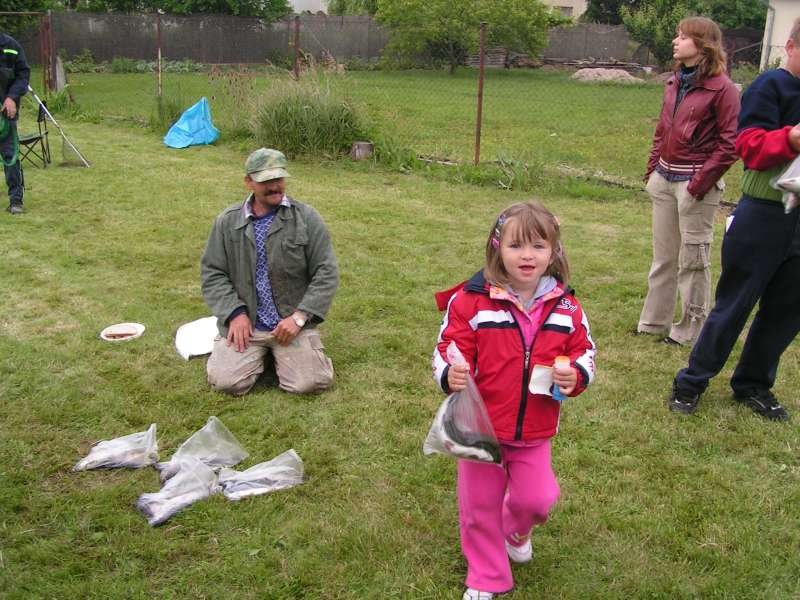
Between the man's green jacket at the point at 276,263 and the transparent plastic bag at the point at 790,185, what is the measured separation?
2.19 metres

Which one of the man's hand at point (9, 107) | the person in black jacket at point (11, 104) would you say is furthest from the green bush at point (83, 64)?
the man's hand at point (9, 107)

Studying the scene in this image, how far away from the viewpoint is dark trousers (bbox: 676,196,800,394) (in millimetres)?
3564

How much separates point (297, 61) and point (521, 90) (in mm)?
12987

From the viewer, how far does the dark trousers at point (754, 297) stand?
11.7 ft

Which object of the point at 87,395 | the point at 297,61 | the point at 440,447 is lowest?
the point at 87,395

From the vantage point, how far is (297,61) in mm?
11828

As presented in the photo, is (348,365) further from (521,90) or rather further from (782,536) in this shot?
(521,90)

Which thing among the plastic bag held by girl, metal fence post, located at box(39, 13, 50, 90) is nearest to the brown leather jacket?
the plastic bag held by girl

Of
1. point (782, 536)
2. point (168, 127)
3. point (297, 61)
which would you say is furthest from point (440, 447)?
point (168, 127)

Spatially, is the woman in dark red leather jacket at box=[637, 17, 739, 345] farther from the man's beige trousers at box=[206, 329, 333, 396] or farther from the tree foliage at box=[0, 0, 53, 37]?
the tree foliage at box=[0, 0, 53, 37]

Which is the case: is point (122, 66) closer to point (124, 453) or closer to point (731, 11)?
point (731, 11)

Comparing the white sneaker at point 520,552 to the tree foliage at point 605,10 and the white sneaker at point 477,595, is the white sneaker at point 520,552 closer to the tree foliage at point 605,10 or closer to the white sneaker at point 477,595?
the white sneaker at point 477,595

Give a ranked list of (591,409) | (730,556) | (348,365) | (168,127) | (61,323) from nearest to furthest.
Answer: (730,556) < (591,409) < (348,365) < (61,323) < (168,127)

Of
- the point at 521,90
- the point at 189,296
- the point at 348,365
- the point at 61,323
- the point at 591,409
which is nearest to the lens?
the point at 591,409
